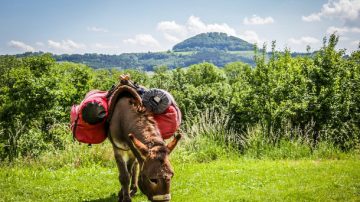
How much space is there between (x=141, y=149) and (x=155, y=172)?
379 millimetres

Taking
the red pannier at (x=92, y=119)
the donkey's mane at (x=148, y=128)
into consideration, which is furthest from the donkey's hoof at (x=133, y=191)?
the donkey's mane at (x=148, y=128)

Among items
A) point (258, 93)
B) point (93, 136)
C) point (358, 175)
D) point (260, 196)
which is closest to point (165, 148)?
point (93, 136)

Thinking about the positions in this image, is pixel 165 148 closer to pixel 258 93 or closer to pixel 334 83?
pixel 334 83

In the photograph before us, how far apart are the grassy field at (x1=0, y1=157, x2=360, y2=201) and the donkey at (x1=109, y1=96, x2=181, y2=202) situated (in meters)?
1.16

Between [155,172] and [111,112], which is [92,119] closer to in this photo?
[111,112]

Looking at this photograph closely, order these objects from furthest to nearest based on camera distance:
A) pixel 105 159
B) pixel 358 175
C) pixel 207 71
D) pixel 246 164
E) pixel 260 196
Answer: pixel 207 71 < pixel 105 159 < pixel 246 164 < pixel 358 175 < pixel 260 196

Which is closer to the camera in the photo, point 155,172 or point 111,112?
point 155,172

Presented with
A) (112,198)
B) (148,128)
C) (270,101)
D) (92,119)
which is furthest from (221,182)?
(270,101)

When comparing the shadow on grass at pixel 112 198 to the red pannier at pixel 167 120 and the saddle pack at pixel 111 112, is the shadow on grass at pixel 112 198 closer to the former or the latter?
the saddle pack at pixel 111 112

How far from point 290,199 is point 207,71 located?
78688mm

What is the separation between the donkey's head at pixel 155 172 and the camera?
3.47 meters

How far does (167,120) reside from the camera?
566cm

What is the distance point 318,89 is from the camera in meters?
17.4

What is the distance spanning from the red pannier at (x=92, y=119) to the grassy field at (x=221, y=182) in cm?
152
